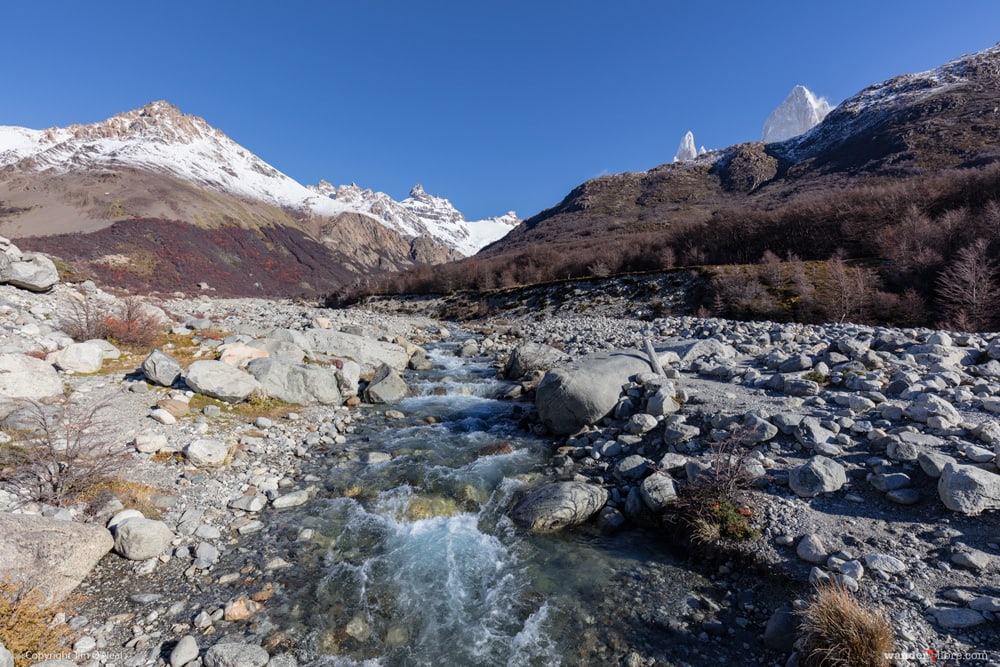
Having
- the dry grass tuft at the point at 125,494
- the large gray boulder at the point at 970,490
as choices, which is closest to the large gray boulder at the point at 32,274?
the dry grass tuft at the point at 125,494

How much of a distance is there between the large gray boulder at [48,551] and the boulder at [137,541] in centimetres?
22

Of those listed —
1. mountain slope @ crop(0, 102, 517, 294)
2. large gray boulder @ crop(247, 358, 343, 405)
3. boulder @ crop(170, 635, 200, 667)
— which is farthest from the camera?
mountain slope @ crop(0, 102, 517, 294)

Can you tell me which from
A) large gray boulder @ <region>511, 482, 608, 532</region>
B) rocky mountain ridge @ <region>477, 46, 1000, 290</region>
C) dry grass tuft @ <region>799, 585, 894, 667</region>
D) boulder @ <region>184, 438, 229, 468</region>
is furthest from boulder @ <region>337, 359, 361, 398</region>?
rocky mountain ridge @ <region>477, 46, 1000, 290</region>

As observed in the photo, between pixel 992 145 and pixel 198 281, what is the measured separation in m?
181

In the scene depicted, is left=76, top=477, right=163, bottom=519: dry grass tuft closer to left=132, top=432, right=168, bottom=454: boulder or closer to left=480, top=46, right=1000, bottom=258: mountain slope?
left=132, top=432, right=168, bottom=454: boulder

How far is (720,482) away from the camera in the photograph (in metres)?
6.62

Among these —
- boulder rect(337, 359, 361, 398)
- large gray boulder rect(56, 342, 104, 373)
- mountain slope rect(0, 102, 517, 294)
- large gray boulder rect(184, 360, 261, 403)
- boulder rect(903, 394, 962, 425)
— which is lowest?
boulder rect(903, 394, 962, 425)

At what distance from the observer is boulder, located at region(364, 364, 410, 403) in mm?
14250

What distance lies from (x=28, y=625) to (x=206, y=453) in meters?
4.14

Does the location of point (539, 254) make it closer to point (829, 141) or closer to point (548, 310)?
point (548, 310)

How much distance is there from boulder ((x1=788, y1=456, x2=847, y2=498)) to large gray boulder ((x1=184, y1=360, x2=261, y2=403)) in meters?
12.7

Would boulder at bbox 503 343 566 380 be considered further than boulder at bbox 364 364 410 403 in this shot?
Yes

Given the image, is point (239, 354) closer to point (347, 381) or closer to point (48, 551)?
point (347, 381)

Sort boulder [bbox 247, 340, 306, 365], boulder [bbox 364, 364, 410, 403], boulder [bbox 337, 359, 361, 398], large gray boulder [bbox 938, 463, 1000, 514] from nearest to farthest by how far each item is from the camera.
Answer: large gray boulder [bbox 938, 463, 1000, 514] → boulder [bbox 337, 359, 361, 398] → boulder [bbox 364, 364, 410, 403] → boulder [bbox 247, 340, 306, 365]
